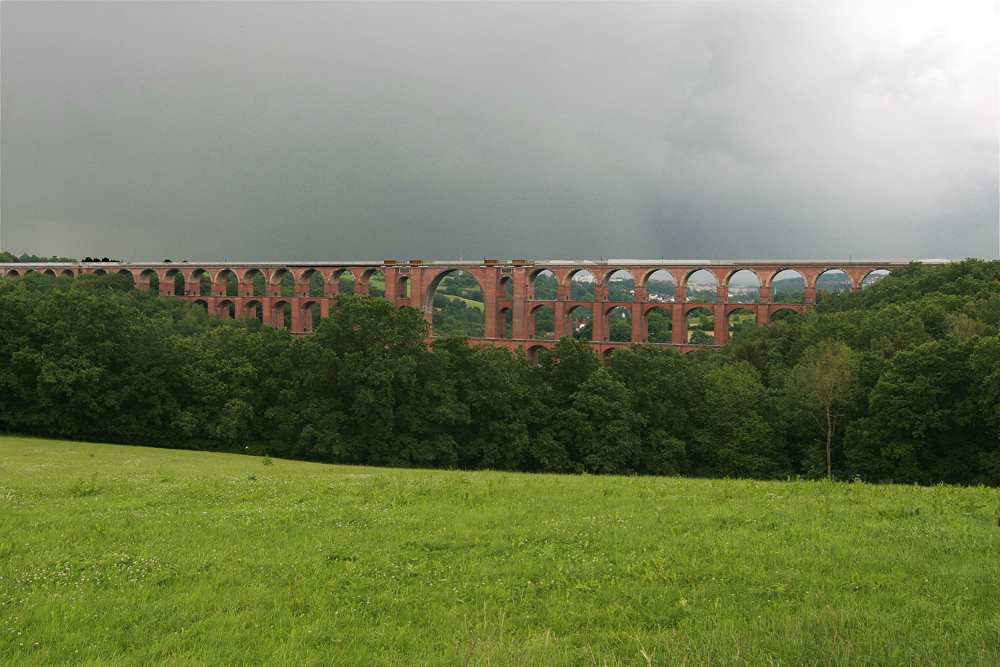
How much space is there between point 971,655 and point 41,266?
117542 millimetres

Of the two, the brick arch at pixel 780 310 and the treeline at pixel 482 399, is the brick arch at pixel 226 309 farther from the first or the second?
the brick arch at pixel 780 310

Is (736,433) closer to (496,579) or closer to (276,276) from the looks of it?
(496,579)

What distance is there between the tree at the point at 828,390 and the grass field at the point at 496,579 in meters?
19.1

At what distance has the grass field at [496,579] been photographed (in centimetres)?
429

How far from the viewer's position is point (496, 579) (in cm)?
582

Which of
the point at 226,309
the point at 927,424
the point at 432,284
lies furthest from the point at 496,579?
the point at 226,309

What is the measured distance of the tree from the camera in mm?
26969

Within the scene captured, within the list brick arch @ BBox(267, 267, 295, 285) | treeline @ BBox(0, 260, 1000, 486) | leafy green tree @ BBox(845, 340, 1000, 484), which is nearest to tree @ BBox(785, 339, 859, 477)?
treeline @ BBox(0, 260, 1000, 486)

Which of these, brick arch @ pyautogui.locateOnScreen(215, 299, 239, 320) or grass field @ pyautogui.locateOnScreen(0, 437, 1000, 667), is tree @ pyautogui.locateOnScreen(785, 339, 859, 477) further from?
brick arch @ pyautogui.locateOnScreen(215, 299, 239, 320)

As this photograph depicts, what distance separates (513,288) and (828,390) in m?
41.2

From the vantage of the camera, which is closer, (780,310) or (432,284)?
(780,310)

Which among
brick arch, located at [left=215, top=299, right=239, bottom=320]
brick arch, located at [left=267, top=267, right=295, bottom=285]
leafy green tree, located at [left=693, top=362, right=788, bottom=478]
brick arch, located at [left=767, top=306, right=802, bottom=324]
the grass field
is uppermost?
brick arch, located at [left=267, top=267, right=295, bottom=285]

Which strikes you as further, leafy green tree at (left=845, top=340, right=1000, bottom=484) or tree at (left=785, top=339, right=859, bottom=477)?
tree at (left=785, top=339, right=859, bottom=477)

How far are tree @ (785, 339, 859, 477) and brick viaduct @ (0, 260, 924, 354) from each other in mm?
24749
